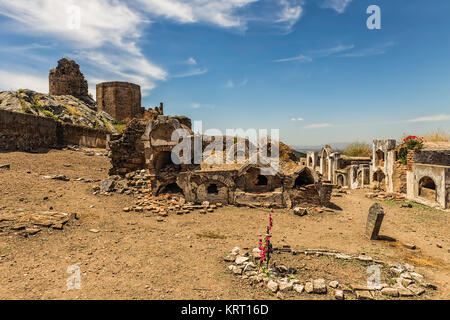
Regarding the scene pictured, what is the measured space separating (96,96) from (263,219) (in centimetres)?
4055

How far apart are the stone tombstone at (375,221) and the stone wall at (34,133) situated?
68.2 ft

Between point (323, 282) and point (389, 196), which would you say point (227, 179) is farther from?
point (389, 196)

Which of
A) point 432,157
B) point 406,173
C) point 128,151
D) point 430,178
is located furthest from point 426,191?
point 128,151

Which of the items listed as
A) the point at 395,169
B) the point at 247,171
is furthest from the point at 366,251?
the point at 395,169

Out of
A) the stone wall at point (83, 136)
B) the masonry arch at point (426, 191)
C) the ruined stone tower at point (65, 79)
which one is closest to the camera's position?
the masonry arch at point (426, 191)

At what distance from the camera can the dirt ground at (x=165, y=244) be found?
4.85 meters

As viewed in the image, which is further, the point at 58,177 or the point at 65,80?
the point at 65,80

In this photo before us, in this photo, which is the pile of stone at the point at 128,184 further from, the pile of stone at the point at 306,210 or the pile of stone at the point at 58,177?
the pile of stone at the point at 306,210

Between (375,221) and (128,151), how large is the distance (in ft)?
42.1

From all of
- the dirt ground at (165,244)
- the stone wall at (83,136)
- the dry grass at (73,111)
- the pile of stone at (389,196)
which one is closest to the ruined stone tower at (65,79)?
the dry grass at (73,111)

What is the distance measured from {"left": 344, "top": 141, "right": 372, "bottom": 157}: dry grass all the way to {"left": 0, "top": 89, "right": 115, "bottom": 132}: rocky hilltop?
35023mm

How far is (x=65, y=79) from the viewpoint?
33625mm
